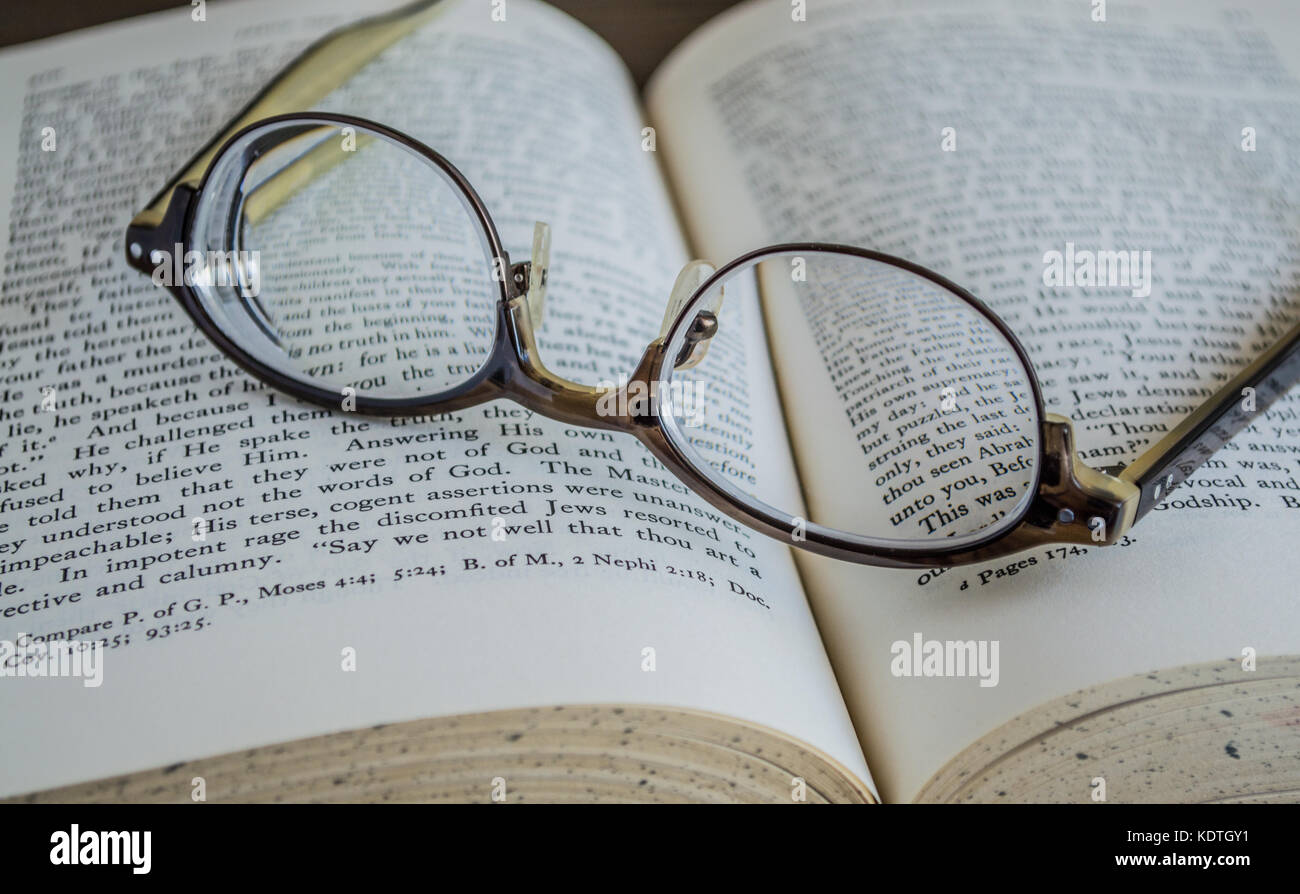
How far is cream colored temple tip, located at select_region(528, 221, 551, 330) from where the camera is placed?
59 centimetres

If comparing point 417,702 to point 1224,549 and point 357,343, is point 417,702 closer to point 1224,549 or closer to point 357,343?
point 357,343

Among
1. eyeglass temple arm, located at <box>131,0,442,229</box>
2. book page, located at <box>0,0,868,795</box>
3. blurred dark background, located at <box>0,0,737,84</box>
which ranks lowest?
book page, located at <box>0,0,868,795</box>

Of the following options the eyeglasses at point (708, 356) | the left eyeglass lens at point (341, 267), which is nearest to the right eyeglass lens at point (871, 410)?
the eyeglasses at point (708, 356)

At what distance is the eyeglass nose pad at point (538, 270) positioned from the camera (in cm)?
59

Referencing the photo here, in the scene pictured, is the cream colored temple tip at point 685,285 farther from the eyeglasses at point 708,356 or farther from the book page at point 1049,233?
the book page at point 1049,233

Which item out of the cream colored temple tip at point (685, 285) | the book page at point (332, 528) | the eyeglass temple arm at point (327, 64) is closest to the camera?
the book page at point (332, 528)

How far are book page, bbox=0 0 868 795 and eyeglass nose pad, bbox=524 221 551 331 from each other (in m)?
0.06

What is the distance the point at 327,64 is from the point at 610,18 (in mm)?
335

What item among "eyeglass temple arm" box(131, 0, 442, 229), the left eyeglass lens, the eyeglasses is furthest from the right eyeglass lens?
"eyeglass temple arm" box(131, 0, 442, 229)

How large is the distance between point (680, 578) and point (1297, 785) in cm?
32

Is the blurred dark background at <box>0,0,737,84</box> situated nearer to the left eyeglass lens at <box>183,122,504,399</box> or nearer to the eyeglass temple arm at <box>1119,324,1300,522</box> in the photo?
the left eyeglass lens at <box>183,122,504,399</box>

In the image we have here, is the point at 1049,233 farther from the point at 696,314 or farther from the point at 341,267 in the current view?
the point at 341,267

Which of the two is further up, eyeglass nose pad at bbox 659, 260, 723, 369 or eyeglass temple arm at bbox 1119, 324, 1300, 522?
eyeglass nose pad at bbox 659, 260, 723, 369

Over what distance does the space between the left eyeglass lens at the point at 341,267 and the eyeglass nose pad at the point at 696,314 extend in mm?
103
